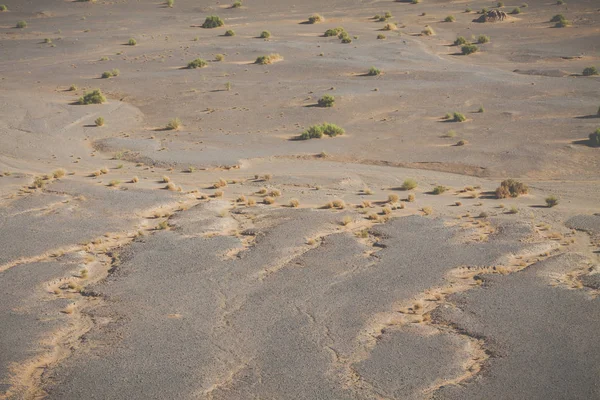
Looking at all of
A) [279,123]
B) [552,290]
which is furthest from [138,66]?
[552,290]

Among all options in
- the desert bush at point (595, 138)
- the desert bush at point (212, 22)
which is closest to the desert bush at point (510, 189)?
the desert bush at point (595, 138)

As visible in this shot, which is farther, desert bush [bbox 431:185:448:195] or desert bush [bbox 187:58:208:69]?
desert bush [bbox 187:58:208:69]

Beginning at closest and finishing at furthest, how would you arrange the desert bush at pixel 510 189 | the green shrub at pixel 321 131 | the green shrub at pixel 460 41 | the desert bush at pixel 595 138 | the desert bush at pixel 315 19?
1. the desert bush at pixel 510 189
2. the desert bush at pixel 595 138
3. the green shrub at pixel 321 131
4. the green shrub at pixel 460 41
5. the desert bush at pixel 315 19

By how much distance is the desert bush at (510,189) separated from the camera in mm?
21094

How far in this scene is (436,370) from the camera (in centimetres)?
1122

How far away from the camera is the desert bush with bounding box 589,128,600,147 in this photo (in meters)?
26.3

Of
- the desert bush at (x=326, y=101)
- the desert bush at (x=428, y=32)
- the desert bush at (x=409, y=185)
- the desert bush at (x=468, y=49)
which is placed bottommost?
the desert bush at (x=409, y=185)

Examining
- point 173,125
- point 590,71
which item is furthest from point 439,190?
point 590,71

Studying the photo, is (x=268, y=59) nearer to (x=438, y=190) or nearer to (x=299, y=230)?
(x=438, y=190)

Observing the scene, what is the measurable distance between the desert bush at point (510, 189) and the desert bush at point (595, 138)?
6656 mm

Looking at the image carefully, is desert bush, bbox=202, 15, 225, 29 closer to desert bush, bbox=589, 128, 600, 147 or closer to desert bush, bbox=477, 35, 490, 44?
desert bush, bbox=477, 35, 490, 44

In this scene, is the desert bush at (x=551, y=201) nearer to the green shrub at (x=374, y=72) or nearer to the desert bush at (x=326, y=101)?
the desert bush at (x=326, y=101)

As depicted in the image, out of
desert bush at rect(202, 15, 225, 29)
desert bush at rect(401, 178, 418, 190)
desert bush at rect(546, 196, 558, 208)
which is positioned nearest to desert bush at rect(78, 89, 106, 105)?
desert bush at rect(401, 178, 418, 190)

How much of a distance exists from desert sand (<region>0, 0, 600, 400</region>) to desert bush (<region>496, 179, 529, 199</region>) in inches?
9.0
